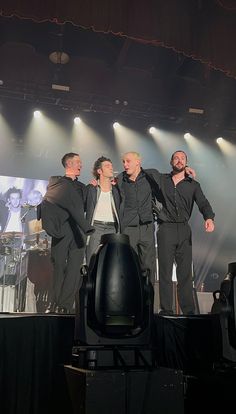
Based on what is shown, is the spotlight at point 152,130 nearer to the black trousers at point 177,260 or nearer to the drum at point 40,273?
the drum at point 40,273

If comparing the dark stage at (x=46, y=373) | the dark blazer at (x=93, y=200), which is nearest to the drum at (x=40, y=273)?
the dark blazer at (x=93, y=200)

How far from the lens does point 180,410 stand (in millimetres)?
2121

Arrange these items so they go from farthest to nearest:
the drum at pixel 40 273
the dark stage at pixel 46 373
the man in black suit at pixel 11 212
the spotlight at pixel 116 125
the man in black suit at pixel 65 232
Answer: the spotlight at pixel 116 125, the man in black suit at pixel 11 212, the drum at pixel 40 273, the man in black suit at pixel 65 232, the dark stage at pixel 46 373

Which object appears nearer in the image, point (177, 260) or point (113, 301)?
point (113, 301)

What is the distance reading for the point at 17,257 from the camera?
644 cm

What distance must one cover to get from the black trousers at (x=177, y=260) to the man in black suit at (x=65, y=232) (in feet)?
2.16

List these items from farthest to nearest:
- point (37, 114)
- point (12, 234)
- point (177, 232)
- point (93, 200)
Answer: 1. point (37, 114)
2. point (12, 234)
3. point (93, 200)
4. point (177, 232)

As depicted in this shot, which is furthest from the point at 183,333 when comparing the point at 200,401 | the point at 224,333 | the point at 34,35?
the point at 34,35

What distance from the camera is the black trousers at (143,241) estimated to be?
4.01 metres

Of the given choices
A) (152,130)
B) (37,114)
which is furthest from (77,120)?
(152,130)

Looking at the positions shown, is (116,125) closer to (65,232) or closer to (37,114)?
(37,114)

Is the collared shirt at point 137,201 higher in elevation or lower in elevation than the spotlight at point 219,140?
lower

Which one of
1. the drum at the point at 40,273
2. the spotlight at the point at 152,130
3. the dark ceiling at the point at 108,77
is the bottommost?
the drum at the point at 40,273

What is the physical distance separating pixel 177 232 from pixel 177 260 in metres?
0.25
